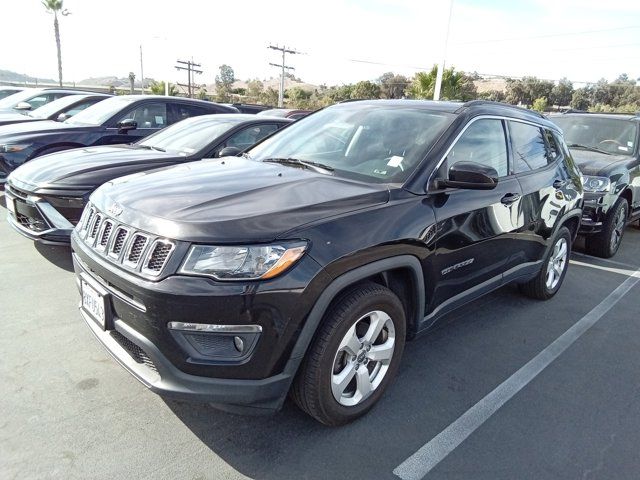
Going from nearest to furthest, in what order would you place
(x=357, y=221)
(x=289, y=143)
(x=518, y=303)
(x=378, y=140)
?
A: (x=357, y=221) → (x=378, y=140) → (x=289, y=143) → (x=518, y=303)

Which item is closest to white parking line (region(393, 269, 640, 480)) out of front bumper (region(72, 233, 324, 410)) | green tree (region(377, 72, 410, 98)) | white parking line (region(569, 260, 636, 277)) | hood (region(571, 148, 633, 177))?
front bumper (region(72, 233, 324, 410))

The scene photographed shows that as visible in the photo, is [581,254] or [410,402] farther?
[581,254]

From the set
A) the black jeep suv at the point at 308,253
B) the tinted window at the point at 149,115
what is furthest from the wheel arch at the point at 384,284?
the tinted window at the point at 149,115

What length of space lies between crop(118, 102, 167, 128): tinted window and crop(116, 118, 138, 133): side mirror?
13.3 inches

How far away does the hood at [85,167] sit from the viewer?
165 inches

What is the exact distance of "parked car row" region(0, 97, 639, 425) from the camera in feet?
6.76

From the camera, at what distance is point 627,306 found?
4.62 metres

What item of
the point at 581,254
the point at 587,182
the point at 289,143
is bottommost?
the point at 581,254

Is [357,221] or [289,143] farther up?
[289,143]

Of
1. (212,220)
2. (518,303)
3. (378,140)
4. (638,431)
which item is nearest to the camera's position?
(212,220)

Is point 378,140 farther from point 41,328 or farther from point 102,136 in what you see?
point 102,136

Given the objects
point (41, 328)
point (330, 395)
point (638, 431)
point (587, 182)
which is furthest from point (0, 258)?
point (587, 182)

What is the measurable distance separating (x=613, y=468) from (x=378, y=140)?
7.48 ft

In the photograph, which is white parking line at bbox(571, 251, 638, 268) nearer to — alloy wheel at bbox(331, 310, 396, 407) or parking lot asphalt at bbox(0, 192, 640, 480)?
parking lot asphalt at bbox(0, 192, 640, 480)
